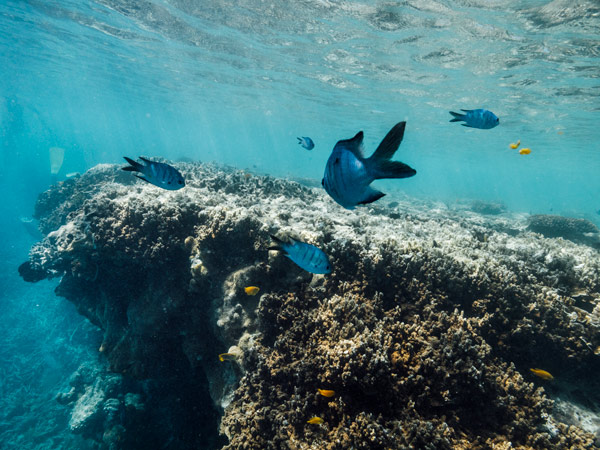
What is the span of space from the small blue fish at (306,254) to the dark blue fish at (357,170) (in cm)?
94

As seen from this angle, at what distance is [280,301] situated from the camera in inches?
206

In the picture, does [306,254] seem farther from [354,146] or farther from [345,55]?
[345,55]

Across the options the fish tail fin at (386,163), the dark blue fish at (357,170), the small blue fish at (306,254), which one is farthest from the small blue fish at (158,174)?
the fish tail fin at (386,163)

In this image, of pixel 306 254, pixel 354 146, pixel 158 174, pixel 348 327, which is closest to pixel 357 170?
pixel 354 146

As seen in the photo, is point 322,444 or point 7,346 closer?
point 322,444

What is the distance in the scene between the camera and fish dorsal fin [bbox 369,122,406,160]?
1.45 m

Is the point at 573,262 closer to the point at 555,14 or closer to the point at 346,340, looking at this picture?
the point at 346,340

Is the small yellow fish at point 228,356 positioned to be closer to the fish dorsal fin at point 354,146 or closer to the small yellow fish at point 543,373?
the fish dorsal fin at point 354,146

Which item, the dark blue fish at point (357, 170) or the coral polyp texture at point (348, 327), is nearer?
the dark blue fish at point (357, 170)

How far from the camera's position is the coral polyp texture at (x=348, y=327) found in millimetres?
3641

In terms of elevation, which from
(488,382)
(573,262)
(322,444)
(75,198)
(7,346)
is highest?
(573,262)

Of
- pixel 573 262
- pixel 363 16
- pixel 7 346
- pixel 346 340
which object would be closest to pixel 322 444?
pixel 346 340

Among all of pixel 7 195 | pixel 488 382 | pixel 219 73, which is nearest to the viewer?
pixel 488 382

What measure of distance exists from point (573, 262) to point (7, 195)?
73473 mm
